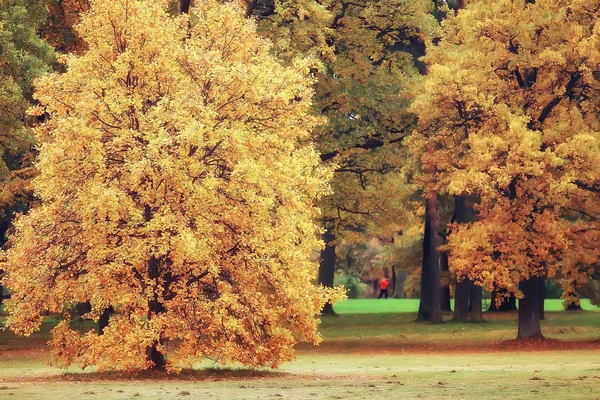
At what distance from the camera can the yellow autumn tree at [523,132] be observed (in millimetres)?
33906

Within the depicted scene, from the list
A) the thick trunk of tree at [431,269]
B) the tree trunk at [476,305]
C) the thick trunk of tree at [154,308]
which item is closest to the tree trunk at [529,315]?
the thick trunk of tree at [431,269]

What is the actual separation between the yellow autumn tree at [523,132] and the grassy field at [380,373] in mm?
3077

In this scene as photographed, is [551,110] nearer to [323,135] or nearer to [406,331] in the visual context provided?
[323,135]

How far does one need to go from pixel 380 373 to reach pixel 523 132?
35.7 ft

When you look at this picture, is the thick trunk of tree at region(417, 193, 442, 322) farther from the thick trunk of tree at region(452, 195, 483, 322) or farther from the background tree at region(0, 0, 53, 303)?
the background tree at region(0, 0, 53, 303)

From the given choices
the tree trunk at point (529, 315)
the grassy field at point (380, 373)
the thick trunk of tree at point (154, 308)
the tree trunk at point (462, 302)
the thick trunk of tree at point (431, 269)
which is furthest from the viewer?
the tree trunk at point (462, 302)

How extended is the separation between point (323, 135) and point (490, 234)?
747cm

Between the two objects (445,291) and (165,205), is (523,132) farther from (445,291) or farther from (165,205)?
(445,291)

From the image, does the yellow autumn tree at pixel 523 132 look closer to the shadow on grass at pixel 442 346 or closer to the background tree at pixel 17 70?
the shadow on grass at pixel 442 346

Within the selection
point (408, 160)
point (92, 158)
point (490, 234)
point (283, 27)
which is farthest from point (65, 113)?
point (408, 160)

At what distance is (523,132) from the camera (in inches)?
1325

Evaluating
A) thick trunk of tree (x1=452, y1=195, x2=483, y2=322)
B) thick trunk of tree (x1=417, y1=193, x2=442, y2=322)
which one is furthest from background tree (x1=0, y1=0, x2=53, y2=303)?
thick trunk of tree (x1=452, y1=195, x2=483, y2=322)

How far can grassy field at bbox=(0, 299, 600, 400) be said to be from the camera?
19.4m

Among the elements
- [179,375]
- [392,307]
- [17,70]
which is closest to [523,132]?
[179,375]
